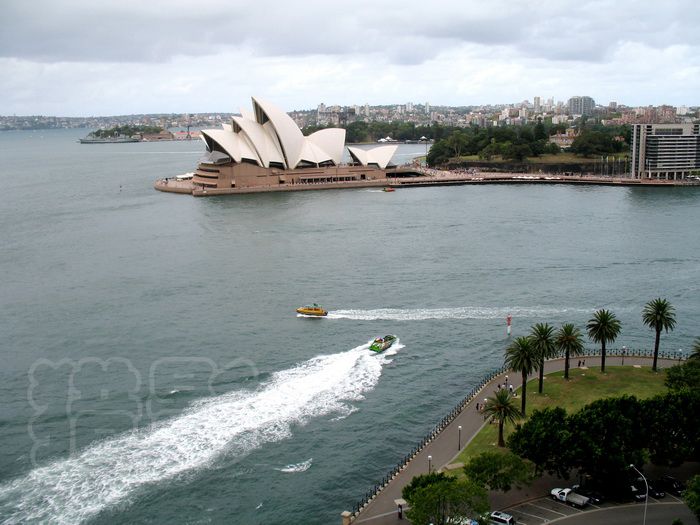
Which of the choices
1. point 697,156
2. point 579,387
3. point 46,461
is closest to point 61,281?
point 46,461

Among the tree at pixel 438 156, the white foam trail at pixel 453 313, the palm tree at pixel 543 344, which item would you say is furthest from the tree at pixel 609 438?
the tree at pixel 438 156

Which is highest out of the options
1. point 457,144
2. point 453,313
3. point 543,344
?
point 457,144

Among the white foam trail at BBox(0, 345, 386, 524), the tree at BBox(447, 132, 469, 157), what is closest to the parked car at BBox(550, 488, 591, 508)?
the white foam trail at BBox(0, 345, 386, 524)

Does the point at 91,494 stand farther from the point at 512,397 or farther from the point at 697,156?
the point at 697,156

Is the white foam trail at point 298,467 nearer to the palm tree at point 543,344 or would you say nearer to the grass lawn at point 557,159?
the palm tree at point 543,344

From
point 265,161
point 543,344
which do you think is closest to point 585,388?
point 543,344

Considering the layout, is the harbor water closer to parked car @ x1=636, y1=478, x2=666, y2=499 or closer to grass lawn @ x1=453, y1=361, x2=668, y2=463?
grass lawn @ x1=453, y1=361, x2=668, y2=463

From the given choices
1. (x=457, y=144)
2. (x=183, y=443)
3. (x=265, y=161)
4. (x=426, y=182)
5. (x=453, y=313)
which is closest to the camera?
(x=183, y=443)

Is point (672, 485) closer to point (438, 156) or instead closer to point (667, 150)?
point (667, 150)
